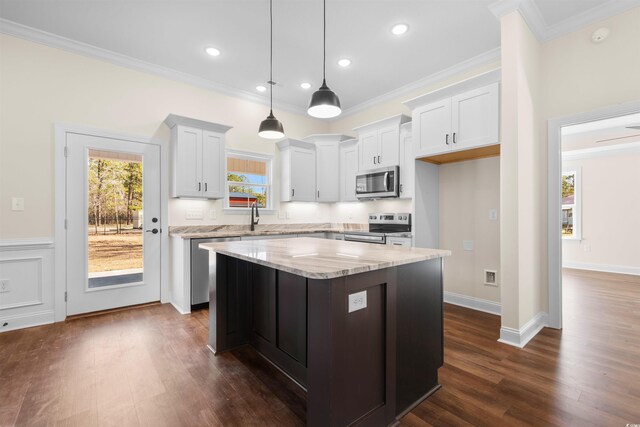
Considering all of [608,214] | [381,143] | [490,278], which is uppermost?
[381,143]

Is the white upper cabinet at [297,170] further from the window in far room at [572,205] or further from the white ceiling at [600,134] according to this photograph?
the window in far room at [572,205]

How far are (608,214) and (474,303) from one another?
4.75 meters

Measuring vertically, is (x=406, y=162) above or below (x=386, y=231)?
above

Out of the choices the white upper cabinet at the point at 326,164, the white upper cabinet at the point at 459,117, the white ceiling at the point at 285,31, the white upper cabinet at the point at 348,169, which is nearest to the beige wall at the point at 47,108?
the white ceiling at the point at 285,31

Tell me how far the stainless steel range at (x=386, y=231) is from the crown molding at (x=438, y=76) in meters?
1.85

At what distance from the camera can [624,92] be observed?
8.73ft

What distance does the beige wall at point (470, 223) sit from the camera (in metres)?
3.56

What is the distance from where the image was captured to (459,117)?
10.7 ft

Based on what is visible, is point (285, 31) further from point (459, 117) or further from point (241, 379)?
point (241, 379)

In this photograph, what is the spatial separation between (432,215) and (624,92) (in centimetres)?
208

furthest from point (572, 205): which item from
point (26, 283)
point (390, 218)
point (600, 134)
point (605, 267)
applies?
point (26, 283)

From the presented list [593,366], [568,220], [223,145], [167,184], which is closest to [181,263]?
[167,184]

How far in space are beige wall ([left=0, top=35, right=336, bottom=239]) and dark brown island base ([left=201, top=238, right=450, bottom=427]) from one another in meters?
2.63

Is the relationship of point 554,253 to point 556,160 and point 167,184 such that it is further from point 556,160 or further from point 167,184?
point 167,184
